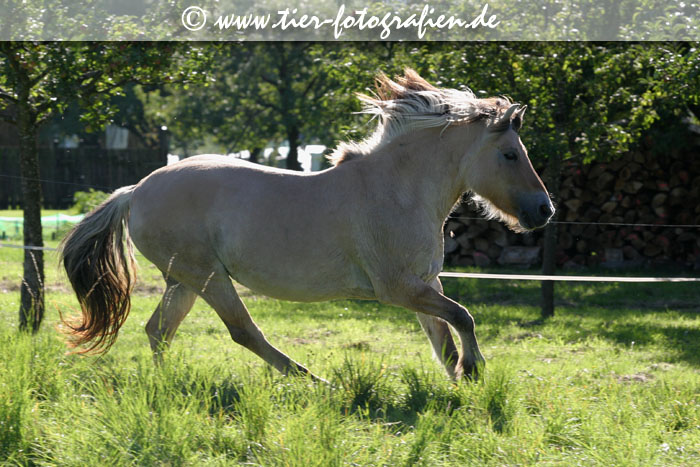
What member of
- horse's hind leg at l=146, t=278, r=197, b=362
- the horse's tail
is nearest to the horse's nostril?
horse's hind leg at l=146, t=278, r=197, b=362

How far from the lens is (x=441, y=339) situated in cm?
535

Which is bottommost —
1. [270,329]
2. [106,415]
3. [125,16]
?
[270,329]

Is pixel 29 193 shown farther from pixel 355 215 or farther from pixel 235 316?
pixel 355 215

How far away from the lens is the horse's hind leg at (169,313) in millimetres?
5523

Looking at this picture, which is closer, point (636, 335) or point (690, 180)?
point (636, 335)

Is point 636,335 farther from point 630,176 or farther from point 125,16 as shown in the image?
point 125,16

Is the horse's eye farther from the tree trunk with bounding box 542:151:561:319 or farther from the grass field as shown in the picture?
the tree trunk with bounding box 542:151:561:319

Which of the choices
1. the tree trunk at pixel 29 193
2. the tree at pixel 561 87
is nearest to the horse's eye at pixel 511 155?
the tree at pixel 561 87

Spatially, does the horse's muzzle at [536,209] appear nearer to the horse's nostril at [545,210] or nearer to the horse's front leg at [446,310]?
the horse's nostril at [545,210]

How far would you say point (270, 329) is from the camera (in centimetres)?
812

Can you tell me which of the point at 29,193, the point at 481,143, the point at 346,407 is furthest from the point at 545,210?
the point at 29,193

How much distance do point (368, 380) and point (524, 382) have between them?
3.87 feet

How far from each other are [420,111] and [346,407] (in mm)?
2122

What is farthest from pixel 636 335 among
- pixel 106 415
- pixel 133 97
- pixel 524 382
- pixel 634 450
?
pixel 133 97
